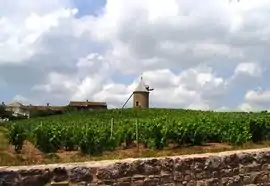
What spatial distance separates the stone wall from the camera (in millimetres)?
5965

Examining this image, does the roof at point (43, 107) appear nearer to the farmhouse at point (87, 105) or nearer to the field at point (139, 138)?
the farmhouse at point (87, 105)

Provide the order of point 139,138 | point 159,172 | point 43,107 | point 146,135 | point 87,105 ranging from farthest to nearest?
point 87,105
point 43,107
point 139,138
point 146,135
point 159,172

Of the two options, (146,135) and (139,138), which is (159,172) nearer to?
(146,135)

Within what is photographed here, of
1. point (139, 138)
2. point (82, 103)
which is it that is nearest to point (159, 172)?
point (139, 138)

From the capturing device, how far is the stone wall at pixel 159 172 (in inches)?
235

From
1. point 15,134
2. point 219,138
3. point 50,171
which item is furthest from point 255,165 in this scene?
point 219,138

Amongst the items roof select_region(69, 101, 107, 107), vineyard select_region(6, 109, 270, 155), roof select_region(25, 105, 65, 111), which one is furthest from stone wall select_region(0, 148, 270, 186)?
roof select_region(69, 101, 107, 107)

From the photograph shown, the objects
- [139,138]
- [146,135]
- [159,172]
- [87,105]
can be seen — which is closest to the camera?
[159,172]

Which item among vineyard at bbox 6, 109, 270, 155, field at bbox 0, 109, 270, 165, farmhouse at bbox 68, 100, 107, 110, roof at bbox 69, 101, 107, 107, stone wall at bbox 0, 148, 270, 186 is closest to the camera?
stone wall at bbox 0, 148, 270, 186

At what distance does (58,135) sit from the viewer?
2502cm

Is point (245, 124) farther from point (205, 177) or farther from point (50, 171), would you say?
point (50, 171)

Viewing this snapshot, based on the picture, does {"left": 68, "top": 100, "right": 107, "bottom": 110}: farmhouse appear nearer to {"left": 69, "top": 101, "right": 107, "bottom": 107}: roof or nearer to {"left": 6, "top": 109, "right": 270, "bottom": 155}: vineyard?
{"left": 69, "top": 101, "right": 107, "bottom": 107}: roof

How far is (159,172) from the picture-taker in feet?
23.8

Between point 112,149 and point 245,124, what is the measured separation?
7.41m
